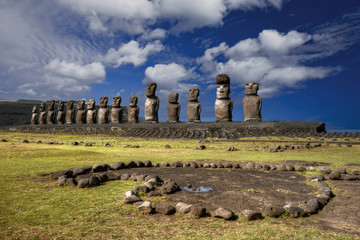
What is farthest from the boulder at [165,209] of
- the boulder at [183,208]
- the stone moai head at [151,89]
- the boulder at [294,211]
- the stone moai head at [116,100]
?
the stone moai head at [116,100]

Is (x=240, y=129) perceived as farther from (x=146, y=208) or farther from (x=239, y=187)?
(x=146, y=208)

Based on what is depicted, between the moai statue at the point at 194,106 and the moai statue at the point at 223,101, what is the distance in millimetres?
1905

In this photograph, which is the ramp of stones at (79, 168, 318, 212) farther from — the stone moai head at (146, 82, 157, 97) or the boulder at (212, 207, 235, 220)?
the stone moai head at (146, 82, 157, 97)

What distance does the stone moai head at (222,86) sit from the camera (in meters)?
22.6

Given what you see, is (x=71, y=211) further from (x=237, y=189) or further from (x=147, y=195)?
(x=237, y=189)

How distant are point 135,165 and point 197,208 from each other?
410cm

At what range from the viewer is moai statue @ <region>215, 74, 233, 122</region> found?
2236cm

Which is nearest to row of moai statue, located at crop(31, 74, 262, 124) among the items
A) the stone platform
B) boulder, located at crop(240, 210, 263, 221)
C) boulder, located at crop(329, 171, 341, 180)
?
the stone platform

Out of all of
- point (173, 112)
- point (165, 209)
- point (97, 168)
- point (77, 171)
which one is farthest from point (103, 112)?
point (165, 209)

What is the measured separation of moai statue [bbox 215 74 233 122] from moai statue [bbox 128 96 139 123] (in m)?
9.49

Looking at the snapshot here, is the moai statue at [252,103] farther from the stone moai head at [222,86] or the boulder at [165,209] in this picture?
the boulder at [165,209]

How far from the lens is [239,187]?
513cm

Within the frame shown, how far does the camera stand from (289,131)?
18.7 meters

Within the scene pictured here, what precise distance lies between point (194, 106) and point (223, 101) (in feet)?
9.21
